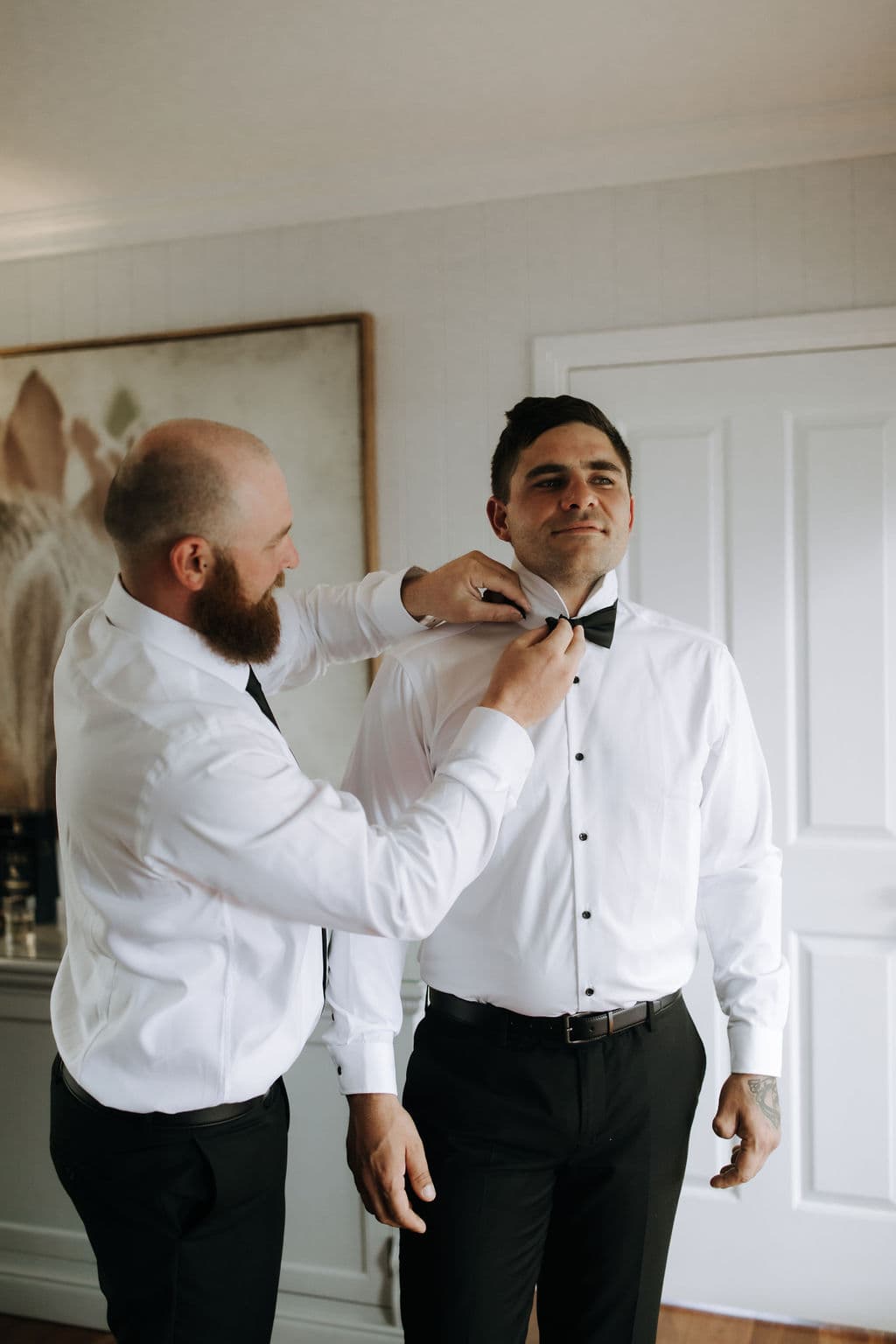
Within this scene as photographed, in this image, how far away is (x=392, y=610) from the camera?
5.26ft

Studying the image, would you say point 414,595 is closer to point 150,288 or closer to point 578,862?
point 578,862

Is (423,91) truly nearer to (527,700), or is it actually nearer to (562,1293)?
(527,700)

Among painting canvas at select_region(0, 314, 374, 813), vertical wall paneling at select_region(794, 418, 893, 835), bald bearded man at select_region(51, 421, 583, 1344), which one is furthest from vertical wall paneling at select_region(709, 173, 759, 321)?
bald bearded man at select_region(51, 421, 583, 1344)

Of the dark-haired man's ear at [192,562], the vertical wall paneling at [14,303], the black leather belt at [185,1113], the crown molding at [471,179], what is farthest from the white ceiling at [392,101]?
→ the black leather belt at [185,1113]

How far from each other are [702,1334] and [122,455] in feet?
8.80

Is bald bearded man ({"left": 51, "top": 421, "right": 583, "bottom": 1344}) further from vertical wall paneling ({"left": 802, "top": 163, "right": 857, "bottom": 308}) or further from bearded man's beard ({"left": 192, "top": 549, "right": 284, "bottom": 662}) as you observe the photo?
vertical wall paneling ({"left": 802, "top": 163, "right": 857, "bottom": 308})

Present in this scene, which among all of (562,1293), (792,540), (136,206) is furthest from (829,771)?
(136,206)

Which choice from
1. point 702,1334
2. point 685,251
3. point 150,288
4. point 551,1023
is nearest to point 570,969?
point 551,1023

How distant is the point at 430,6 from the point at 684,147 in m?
0.82

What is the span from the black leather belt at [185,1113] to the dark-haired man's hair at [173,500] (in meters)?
0.70

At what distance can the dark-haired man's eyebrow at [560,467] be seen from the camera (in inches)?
61.7

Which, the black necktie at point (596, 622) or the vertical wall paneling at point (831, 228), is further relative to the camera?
the vertical wall paneling at point (831, 228)

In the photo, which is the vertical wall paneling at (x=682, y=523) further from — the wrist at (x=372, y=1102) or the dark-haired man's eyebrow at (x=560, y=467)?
the wrist at (x=372, y=1102)

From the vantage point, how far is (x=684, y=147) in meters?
2.51
